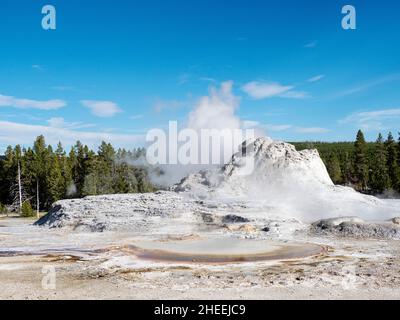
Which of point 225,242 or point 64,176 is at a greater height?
point 64,176

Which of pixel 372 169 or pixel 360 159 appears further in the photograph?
pixel 372 169

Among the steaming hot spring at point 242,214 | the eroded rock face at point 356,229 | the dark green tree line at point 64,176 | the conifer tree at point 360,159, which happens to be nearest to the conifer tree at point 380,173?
the conifer tree at point 360,159

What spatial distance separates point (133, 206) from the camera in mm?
34875

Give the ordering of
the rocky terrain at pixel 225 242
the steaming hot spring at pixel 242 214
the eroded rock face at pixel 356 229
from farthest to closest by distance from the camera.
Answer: the eroded rock face at pixel 356 229
the steaming hot spring at pixel 242 214
the rocky terrain at pixel 225 242

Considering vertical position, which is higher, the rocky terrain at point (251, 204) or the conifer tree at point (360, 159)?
the conifer tree at point (360, 159)

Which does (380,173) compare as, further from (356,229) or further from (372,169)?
(356,229)

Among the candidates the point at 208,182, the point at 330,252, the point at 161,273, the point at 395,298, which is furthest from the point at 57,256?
the point at 208,182

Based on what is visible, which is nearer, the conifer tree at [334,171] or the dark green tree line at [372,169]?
the dark green tree line at [372,169]

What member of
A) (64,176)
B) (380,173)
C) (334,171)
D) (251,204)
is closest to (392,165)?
(380,173)

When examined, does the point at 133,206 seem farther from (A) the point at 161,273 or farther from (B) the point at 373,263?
(B) the point at 373,263

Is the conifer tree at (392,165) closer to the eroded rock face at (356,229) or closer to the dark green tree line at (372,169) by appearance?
the dark green tree line at (372,169)

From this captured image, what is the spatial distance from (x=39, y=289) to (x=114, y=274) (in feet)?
10.4

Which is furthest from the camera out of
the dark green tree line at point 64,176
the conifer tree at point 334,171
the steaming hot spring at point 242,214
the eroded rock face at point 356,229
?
the conifer tree at point 334,171

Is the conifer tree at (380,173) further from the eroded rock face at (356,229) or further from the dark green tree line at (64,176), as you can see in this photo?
the eroded rock face at (356,229)
